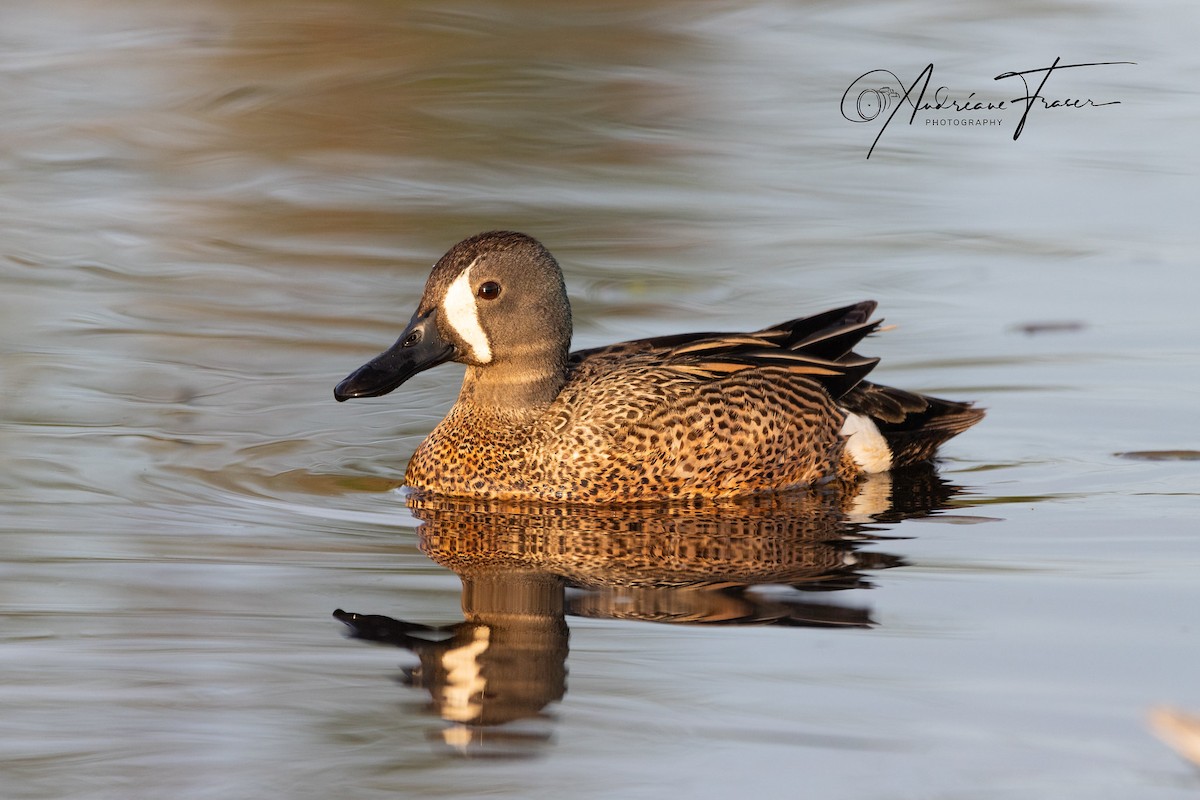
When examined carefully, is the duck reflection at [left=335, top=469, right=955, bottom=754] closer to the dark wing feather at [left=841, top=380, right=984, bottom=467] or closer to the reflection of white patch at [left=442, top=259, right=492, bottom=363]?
the dark wing feather at [left=841, top=380, right=984, bottom=467]

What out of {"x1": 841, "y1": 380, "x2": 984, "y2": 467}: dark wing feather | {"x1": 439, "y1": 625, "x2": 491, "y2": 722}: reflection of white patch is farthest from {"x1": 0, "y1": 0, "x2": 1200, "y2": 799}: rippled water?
{"x1": 841, "y1": 380, "x2": 984, "y2": 467}: dark wing feather

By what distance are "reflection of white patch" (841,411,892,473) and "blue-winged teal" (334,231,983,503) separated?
5cm

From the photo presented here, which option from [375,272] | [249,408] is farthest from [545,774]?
[375,272]

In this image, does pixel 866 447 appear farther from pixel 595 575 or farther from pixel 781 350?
pixel 595 575

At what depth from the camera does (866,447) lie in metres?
Result: 8.68

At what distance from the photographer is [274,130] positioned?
1385 cm

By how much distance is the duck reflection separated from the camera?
5516 millimetres

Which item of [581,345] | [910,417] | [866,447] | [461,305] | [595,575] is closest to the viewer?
[595,575]

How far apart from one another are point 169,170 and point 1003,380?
19.9 ft

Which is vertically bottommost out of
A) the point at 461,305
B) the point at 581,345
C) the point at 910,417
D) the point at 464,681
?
the point at 464,681

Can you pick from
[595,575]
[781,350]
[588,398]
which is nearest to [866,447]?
[781,350]

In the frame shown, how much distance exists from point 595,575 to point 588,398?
5.24 feet

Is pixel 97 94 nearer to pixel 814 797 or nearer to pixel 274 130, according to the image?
pixel 274 130

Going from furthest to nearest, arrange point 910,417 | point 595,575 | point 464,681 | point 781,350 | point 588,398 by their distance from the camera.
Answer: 1. point 910,417
2. point 781,350
3. point 588,398
4. point 595,575
5. point 464,681
